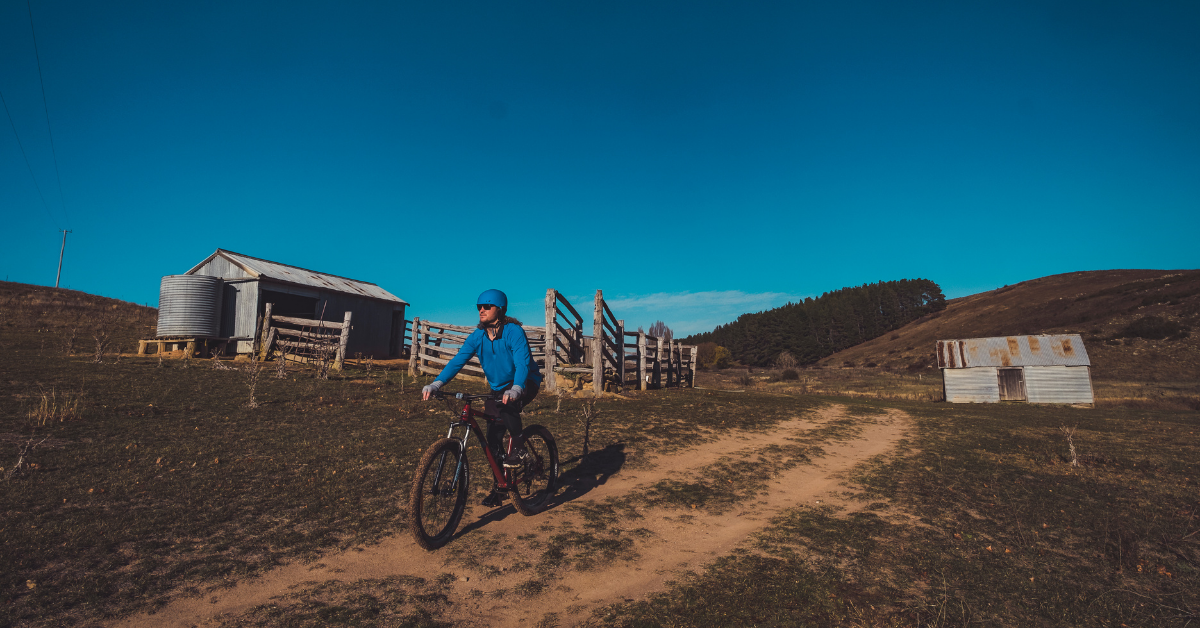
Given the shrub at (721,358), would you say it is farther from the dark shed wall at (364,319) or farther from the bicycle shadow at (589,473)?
the bicycle shadow at (589,473)

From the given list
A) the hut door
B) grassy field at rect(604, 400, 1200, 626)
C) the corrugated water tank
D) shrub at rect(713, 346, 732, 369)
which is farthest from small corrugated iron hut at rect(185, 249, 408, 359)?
shrub at rect(713, 346, 732, 369)

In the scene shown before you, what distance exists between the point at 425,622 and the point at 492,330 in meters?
2.72

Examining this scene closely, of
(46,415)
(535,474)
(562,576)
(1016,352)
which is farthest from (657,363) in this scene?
(1016,352)

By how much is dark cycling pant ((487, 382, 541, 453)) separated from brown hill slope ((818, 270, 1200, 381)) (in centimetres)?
5215

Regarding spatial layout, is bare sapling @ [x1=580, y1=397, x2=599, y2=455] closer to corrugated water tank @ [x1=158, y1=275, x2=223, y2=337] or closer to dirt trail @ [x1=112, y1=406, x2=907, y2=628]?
dirt trail @ [x1=112, y1=406, x2=907, y2=628]

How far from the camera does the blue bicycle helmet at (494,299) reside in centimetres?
529

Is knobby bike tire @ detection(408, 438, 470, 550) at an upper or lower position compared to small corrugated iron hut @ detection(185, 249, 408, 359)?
lower

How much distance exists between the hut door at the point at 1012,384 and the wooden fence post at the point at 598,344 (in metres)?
22.6

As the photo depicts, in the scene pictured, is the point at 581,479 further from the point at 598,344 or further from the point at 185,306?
the point at 185,306

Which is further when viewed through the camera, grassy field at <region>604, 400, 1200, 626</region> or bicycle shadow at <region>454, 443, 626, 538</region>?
bicycle shadow at <region>454, 443, 626, 538</region>

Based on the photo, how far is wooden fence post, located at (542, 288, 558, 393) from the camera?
14.9m

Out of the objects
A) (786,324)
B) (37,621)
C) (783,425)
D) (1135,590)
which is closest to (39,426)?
(37,621)

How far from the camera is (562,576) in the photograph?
405cm

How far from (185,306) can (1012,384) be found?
124ft
